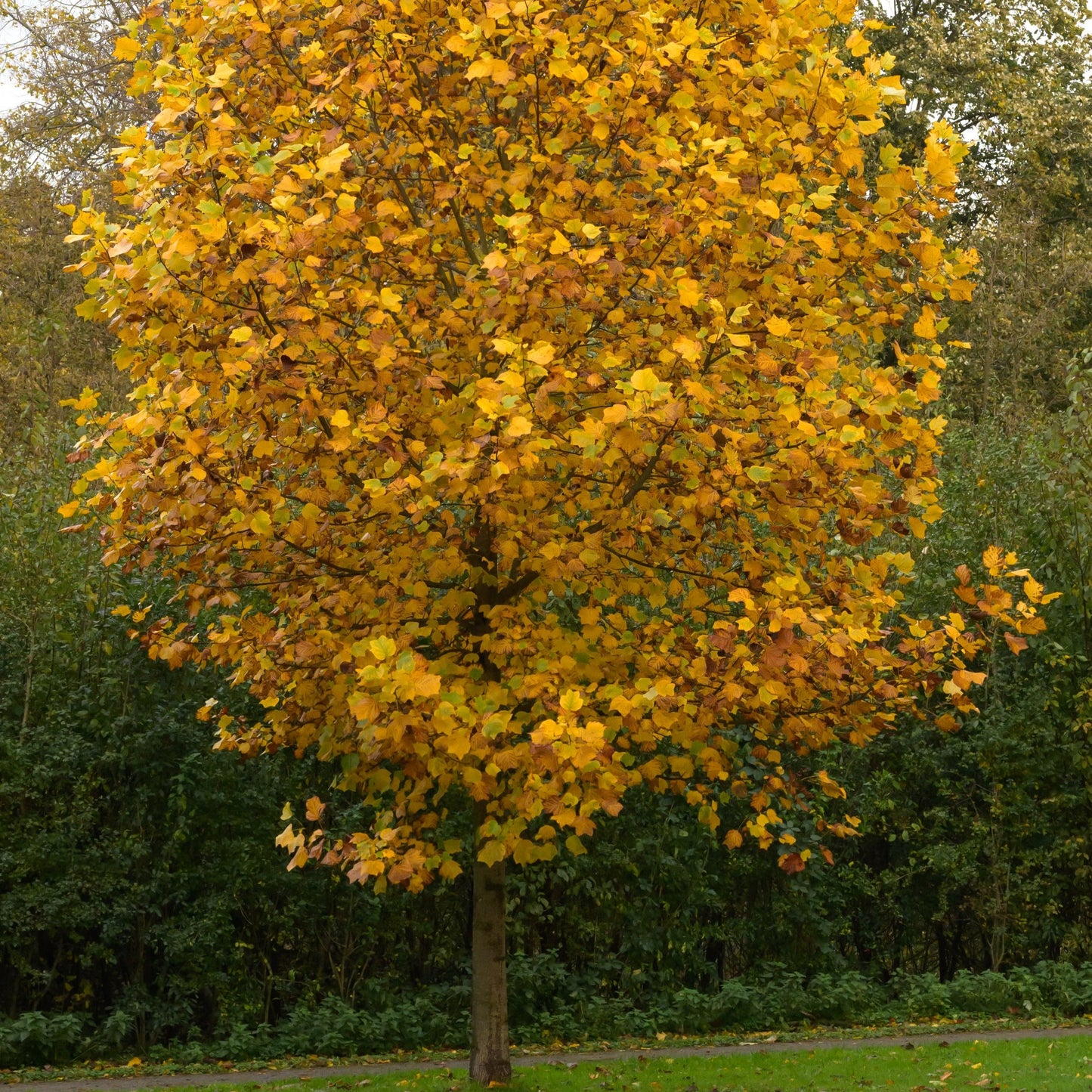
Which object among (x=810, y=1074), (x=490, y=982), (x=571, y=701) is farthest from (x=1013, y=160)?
(x=571, y=701)

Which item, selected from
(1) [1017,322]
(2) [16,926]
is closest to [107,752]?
(2) [16,926]

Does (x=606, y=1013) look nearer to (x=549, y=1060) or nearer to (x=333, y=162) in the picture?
(x=549, y=1060)

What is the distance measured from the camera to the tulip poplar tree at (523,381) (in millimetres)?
4945

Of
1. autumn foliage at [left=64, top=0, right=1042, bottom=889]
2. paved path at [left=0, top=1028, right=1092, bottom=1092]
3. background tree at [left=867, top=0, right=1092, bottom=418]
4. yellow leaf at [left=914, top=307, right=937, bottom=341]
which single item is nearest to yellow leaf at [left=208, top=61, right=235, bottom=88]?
autumn foliage at [left=64, top=0, right=1042, bottom=889]

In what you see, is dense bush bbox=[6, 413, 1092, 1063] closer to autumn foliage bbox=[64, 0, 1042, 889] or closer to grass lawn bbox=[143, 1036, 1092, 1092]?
grass lawn bbox=[143, 1036, 1092, 1092]

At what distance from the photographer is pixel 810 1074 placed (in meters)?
8.42

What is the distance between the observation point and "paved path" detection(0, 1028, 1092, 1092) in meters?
8.27

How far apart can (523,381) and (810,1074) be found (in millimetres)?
5811

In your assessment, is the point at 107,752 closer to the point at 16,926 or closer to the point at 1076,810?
the point at 16,926

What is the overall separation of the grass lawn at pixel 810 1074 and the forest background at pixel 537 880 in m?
1.35

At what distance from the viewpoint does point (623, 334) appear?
5617 millimetres

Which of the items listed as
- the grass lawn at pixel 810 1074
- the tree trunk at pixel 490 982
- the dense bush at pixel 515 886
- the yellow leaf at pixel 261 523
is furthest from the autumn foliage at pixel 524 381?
the dense bush at pixel 515 886

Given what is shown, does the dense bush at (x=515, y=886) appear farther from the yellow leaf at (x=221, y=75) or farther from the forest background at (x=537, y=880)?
the yellow leaf at (x=221, y=75)

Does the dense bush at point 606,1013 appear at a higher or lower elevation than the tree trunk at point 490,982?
lower
